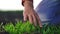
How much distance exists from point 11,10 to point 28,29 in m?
0.21

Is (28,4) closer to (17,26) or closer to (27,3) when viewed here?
(27,3)

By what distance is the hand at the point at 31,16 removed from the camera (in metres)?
1.79

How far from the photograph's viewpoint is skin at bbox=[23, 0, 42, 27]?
1.79 m

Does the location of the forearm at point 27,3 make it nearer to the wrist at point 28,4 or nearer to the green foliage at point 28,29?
the wrist at point 28,4

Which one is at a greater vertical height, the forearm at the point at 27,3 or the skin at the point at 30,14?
the forearm at the point at 27,3

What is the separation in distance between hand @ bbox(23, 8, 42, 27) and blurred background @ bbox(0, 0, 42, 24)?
0.03 m

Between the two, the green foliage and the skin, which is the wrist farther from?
the green foliage

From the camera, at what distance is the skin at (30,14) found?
5.88ft

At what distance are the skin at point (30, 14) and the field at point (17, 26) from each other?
33 millimetres

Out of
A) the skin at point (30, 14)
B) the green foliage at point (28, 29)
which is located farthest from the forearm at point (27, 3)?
the green foliage at point (28, 29)

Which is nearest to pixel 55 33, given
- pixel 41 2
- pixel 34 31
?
pixel 34 31

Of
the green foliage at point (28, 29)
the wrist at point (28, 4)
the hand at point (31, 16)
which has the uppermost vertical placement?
the wrist at point (28, 4)

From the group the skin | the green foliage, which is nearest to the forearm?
the skin

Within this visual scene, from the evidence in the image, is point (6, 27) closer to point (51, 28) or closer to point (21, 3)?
point (21, 3)
